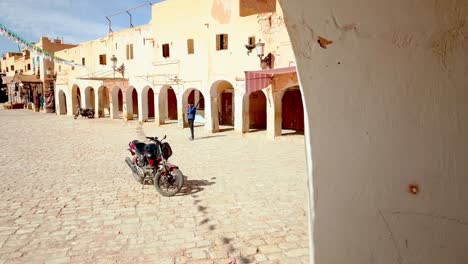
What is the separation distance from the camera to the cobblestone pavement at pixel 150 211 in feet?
13.7

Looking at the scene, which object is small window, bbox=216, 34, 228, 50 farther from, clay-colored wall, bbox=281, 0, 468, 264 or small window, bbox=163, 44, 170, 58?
clay-colored wall, bbox=281, 0, 468, 264

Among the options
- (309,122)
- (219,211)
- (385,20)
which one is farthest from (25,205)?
(385,20)

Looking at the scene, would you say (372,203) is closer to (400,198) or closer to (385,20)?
(400,198)

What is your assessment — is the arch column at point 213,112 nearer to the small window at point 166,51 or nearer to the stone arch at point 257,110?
the stone arch at point 257,110

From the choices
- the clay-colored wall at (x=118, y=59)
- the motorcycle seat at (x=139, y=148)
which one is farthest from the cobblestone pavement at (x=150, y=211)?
the clay-colored wall at (x=118, y=59)

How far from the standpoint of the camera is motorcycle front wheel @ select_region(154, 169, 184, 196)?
21.1 ft

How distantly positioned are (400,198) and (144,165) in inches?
239

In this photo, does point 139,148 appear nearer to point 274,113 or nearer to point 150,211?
point 150,211

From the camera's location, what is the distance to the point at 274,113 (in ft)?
46.4

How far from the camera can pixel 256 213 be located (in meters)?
5.50

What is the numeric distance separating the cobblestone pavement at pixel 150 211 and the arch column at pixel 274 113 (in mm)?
3710

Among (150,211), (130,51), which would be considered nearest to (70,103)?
(130,51)

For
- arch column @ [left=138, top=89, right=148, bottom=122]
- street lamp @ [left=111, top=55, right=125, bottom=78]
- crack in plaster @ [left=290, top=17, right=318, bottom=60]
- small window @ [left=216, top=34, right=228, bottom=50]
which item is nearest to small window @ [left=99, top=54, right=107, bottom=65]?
street lamp @ [left=111, top=55, right=125, bottom=78]

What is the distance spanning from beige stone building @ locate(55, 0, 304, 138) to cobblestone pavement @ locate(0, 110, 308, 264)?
4.27 metres
